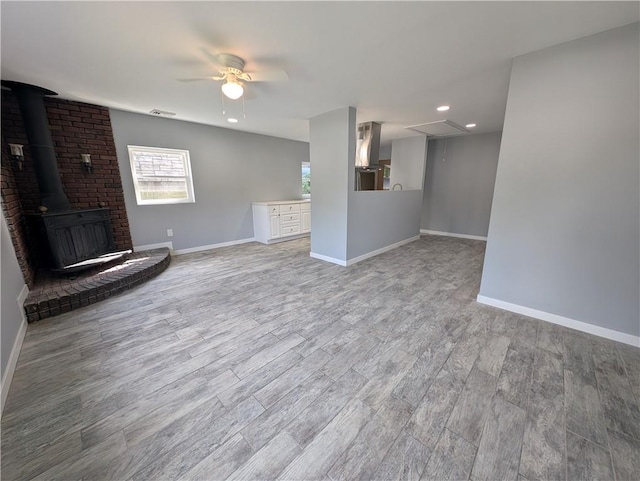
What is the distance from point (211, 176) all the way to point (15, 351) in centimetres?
362

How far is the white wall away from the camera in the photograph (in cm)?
165

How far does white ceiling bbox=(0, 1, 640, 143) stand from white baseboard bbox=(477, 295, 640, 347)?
2360 millimetres

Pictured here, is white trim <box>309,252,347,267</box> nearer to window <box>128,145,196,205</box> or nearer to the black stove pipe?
window <box>128,145,196,205</box>

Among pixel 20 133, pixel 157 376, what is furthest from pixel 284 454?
pixel 20 133

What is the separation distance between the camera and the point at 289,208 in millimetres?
5441

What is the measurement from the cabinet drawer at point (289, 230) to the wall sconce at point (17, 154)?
3.78 meters

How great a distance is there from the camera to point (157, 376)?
1675 mm

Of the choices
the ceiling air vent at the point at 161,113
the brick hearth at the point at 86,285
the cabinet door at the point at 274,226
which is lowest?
the brick hearth at the point at 86,285

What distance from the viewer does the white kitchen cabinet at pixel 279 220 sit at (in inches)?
203

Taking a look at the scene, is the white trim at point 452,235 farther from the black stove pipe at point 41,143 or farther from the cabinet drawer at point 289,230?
the black stove pipe at point 41,143

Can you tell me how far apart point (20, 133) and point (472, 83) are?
545 cm

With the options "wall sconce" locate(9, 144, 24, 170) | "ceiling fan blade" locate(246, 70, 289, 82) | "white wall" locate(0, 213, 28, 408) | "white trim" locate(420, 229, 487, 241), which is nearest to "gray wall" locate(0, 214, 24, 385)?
"white wall" locate(0, 213, 28, 408)

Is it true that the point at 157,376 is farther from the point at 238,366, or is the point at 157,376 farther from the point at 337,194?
the point at 337,194

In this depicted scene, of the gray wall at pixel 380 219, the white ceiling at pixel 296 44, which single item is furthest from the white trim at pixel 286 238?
the white ceiling at pixel 296 44
